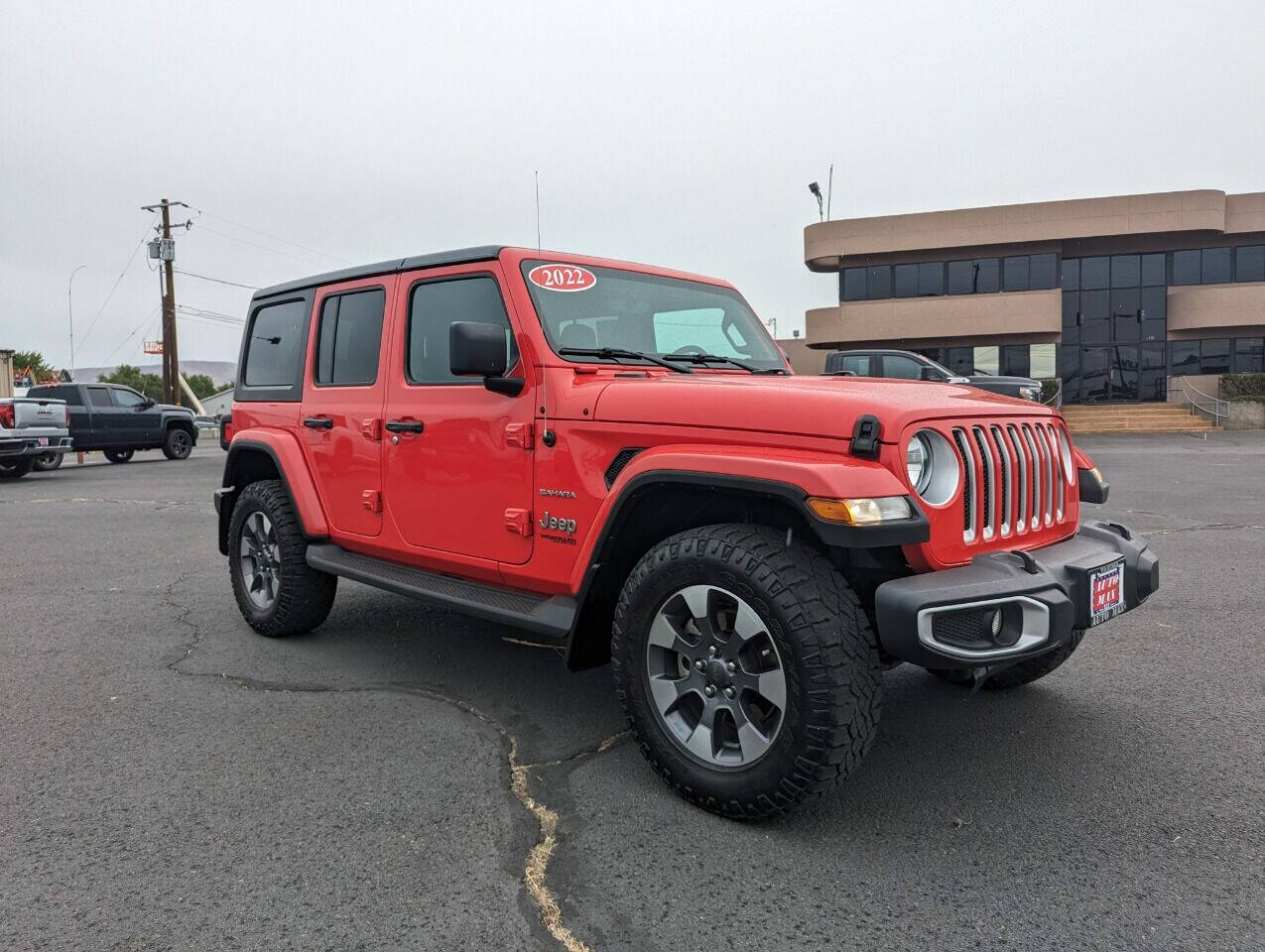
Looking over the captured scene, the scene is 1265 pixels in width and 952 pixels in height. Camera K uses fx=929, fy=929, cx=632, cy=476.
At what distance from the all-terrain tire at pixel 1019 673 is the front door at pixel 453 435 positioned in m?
1.93

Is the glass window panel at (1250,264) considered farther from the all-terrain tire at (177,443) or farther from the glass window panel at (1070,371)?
the all-terrain tire at (177,443)

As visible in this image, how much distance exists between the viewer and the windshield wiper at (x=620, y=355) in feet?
12.3

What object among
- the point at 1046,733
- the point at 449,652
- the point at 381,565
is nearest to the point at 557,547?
the point at 381,565

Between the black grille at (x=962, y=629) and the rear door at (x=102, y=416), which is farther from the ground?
the rear door at (x=102, y=416)

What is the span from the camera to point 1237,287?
104 ft

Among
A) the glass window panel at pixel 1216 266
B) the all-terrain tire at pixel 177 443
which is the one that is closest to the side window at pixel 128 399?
the all-terrain tire at pixel 177 443

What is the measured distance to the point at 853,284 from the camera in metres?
35.3

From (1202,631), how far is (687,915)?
3937 mm

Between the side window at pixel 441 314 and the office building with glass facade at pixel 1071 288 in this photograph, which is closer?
the side window at pixel 441 314

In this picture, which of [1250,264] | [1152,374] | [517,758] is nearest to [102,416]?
[517,758]

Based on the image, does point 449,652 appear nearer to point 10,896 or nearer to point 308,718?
point 308,718

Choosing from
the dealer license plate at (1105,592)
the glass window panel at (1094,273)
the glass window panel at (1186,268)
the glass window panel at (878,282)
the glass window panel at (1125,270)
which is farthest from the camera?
the glass window panel at (878,282)

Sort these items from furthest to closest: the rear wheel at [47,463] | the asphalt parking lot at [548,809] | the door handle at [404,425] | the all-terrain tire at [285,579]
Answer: the rear wheel at [47,463] → the all-terrain tire at [285,579] → the door handle at [404,425] → the asphalt parking lot at [548,809]

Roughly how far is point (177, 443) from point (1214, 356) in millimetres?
33209
